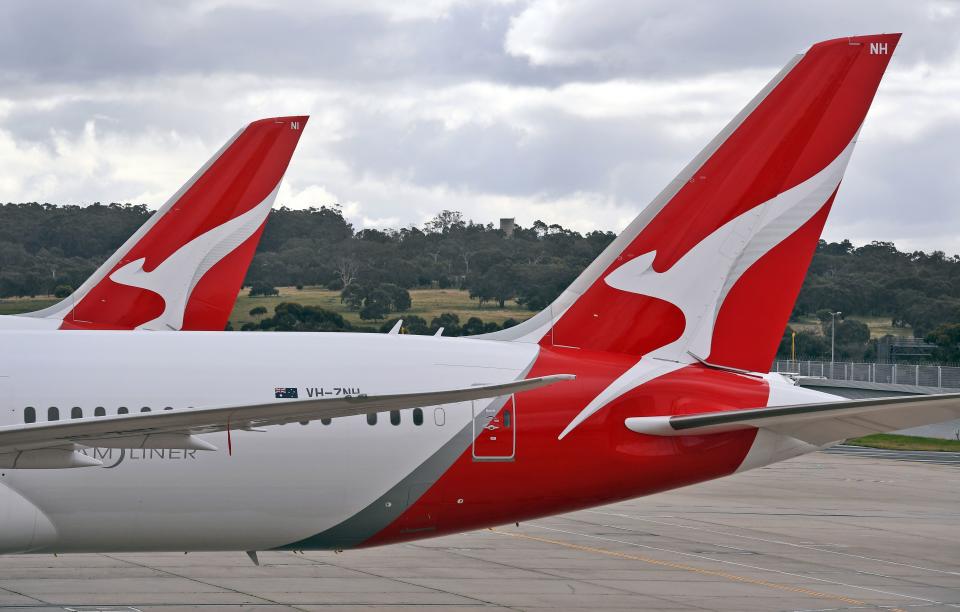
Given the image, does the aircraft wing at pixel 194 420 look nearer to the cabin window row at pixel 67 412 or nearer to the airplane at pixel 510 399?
the airplane at pixel 510 399

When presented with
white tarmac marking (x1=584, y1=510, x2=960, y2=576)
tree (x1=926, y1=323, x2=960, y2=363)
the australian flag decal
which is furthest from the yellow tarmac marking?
tree (x1=926, y1=323, x2=960, y2=363)

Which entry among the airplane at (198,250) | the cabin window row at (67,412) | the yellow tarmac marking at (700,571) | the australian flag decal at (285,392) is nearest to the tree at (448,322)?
the airplane at (198,250)

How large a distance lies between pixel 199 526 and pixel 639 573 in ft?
35.9

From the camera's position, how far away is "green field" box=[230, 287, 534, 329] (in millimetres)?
154500

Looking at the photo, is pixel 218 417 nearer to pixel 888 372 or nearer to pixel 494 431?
pixel 494 431

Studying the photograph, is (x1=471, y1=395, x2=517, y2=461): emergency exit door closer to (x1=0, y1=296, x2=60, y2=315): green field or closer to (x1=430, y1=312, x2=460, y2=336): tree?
(x1=0, y1=296, x2=60, y2=315): green field

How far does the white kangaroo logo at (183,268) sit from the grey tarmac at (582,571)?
22.4 ft

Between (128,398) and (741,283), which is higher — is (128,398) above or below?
below

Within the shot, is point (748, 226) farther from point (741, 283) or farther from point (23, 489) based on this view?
point (23, 489)

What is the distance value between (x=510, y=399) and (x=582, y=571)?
26.4ft

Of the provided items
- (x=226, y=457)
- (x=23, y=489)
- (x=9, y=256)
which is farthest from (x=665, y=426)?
(x=9, y=256)

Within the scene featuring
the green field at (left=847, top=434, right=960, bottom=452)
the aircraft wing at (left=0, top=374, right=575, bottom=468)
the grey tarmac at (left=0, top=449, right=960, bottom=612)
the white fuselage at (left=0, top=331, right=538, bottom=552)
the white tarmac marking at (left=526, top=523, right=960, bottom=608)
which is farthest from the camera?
the green field at (left=847, top=434, right=960, bottom=452)

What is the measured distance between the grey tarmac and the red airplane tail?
16.2 ft

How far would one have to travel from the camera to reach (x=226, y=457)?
20188mm
